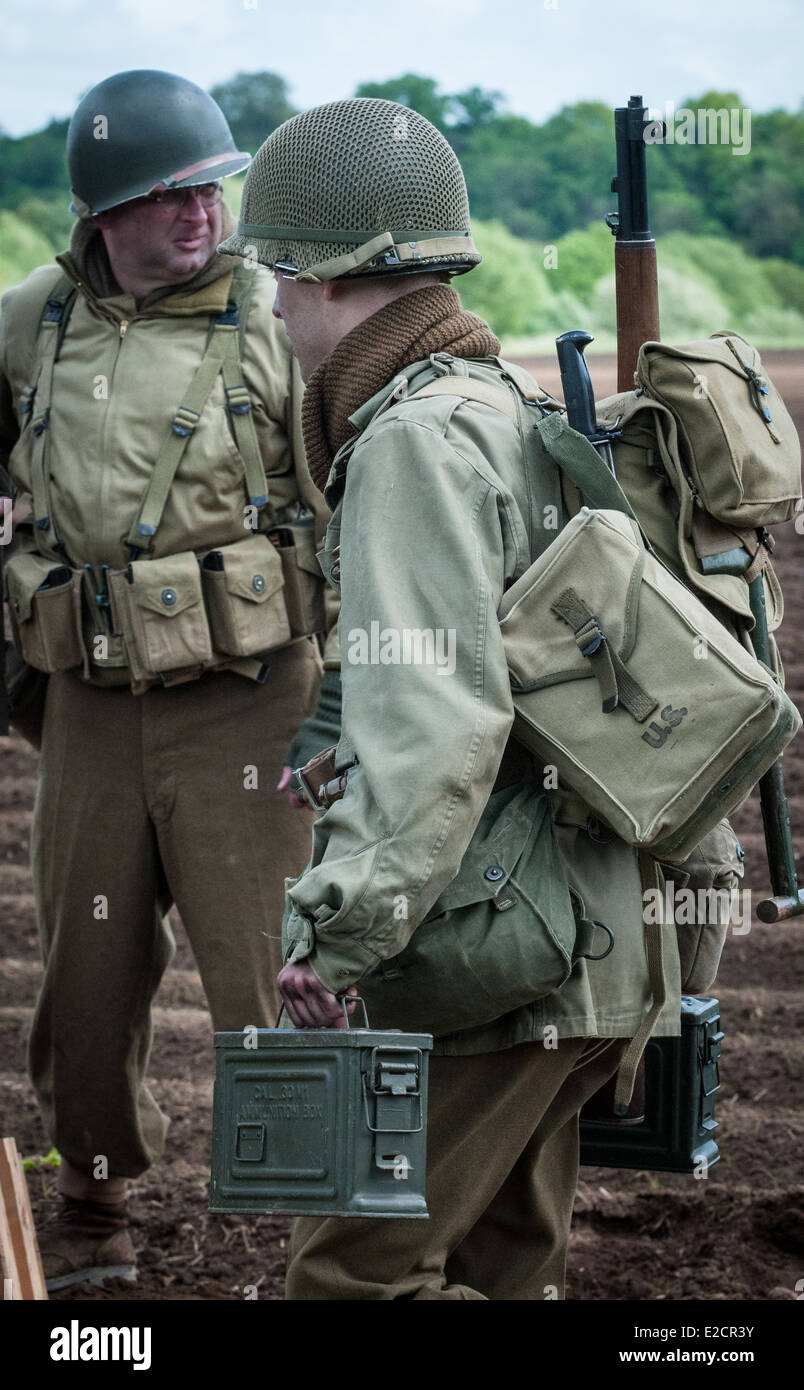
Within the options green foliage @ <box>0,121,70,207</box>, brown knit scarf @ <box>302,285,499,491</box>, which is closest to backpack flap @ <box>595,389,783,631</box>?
brown knit scarf @ <box>302,285,499,491</box>

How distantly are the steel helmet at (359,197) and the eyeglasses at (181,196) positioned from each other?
1.30 metres

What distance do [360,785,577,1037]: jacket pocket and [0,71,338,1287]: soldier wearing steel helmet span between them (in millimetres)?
1530

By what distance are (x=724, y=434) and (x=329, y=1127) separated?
45.9 inches

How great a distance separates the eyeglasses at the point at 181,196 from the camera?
13.2ft

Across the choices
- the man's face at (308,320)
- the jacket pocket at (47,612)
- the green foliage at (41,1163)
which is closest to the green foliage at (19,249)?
the green foliage at (41,1163)

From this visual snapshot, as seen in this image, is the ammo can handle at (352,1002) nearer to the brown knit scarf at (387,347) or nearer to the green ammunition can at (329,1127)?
the green ammunition can at (329,1127)

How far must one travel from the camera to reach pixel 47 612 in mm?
3996

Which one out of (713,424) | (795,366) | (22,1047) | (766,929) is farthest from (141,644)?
(795,366)

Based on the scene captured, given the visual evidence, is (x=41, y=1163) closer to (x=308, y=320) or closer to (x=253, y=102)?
(x=308, y=320)

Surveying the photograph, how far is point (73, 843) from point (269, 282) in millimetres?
1392

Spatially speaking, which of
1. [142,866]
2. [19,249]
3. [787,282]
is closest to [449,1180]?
[142,866]

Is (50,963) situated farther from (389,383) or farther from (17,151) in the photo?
(17,151)

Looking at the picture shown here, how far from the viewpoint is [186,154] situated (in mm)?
4023

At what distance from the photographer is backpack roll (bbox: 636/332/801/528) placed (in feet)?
→ 8.62
